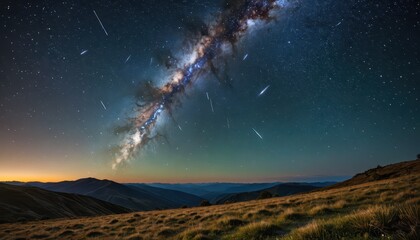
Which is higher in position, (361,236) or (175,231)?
(361,236)

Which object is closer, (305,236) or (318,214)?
(305,236)

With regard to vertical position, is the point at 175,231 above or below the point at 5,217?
above

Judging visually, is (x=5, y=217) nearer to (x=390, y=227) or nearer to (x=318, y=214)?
(x=318, y=214)

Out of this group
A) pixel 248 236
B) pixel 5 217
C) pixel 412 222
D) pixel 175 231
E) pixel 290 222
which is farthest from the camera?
pixel 5 217

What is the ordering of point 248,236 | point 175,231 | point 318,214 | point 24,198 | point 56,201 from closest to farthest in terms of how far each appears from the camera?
point 248,236, point 318,214, point 175,231, point 24,198, point 56,201

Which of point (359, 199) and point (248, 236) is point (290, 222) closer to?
point (248, 236)

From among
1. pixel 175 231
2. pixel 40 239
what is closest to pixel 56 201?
pixel 40 239

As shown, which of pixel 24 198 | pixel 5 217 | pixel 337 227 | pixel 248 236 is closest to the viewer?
pixel 337 227

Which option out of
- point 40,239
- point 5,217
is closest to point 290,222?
point 40,239

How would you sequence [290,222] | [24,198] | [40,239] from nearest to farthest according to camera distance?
[290,222] < [40,239] < [24,198]
